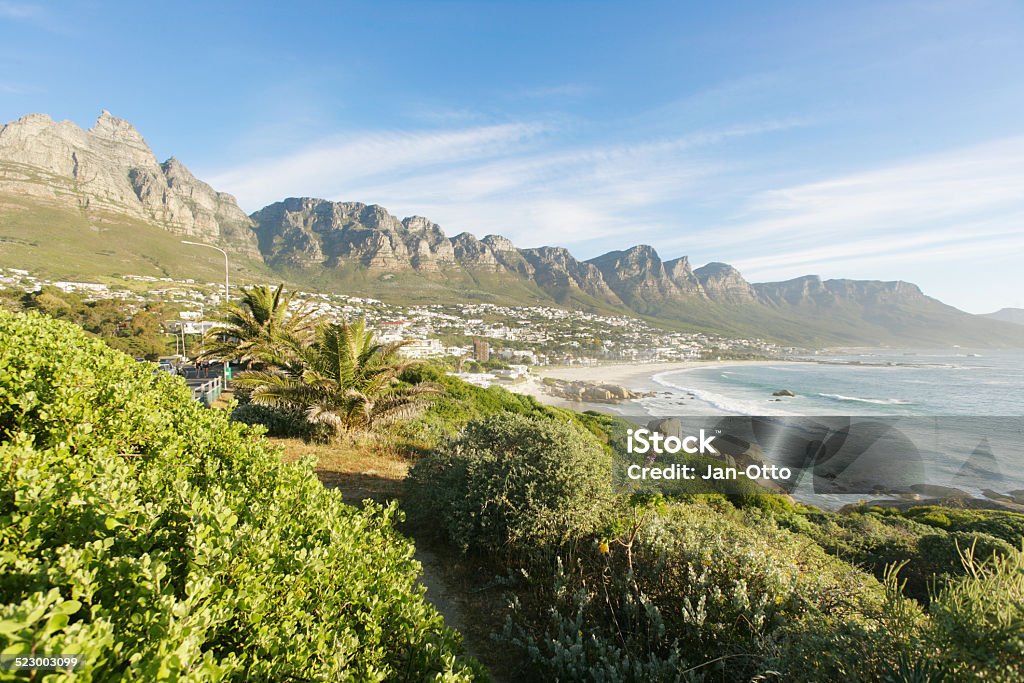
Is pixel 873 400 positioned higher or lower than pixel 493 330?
lower

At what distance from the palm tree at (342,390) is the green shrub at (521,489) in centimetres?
375

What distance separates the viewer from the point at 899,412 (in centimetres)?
3584

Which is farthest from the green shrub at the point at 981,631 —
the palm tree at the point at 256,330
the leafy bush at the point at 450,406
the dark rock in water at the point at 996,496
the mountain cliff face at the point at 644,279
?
the mountain cliff face at the point at 644,279

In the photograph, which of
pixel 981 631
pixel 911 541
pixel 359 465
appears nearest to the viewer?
pixel 981 631

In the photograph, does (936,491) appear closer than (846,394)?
Yes

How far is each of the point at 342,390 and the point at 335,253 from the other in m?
142

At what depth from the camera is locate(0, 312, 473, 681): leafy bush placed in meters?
1.35

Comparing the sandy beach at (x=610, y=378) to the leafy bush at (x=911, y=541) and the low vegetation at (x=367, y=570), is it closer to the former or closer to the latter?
the leafy bush at (x=911, y=541)

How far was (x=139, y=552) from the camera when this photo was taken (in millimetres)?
1694

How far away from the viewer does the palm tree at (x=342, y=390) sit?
9.26 meters

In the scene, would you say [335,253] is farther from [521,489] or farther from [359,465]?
[521,489]

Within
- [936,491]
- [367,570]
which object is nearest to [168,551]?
[367,570]

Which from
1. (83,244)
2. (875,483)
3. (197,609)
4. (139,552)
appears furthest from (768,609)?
(83,244)

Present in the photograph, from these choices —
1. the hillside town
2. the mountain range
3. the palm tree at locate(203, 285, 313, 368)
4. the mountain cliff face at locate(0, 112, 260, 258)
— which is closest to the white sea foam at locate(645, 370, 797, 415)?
the hillside town
